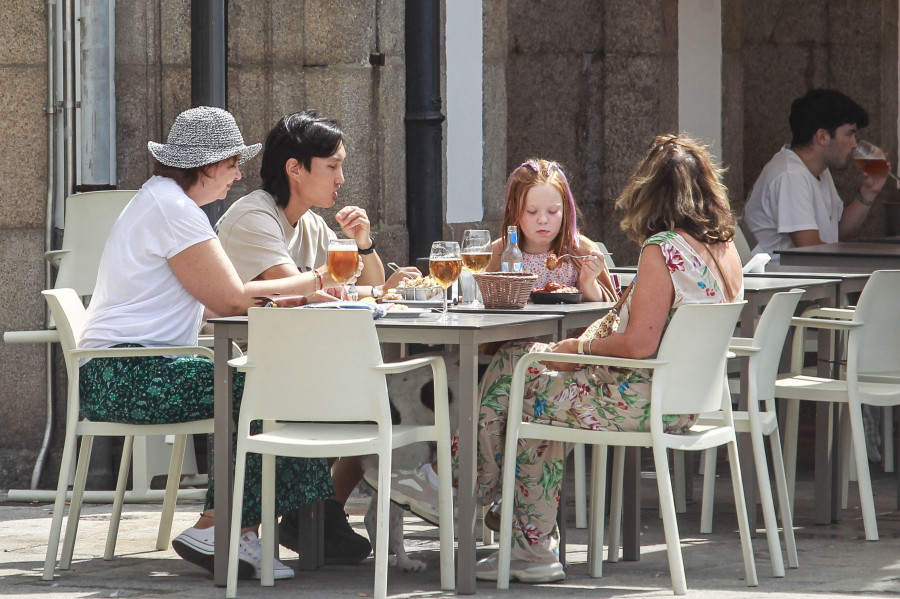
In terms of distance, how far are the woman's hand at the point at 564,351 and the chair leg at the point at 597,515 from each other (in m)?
0.30

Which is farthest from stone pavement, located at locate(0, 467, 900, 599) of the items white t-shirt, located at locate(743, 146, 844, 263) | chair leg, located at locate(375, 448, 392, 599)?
white t-shirt, located at locate(743, 146, 844, 263)

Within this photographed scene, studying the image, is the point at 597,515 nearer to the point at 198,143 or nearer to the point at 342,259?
the point at 342,259

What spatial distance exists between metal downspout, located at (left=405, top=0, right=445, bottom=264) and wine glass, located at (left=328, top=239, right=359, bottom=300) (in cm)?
233

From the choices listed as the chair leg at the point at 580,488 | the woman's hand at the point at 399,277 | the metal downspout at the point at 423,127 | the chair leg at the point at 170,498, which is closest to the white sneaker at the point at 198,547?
the chair leg at the point at 170,498

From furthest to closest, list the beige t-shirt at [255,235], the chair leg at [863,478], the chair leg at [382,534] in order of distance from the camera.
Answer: the chair leg at [863,478] < the beige t-shirt at [255,235] < the chair leg at [382,534]

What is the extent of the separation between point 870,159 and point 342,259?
4549 millimetres

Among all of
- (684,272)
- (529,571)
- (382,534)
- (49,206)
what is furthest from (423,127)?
(382,534)

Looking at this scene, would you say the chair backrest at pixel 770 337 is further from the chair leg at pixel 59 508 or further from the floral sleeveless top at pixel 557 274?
the chair leg at pixel 59 508

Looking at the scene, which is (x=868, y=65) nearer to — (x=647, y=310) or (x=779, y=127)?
(x=779, y=127)

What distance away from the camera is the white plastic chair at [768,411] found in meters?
5.33

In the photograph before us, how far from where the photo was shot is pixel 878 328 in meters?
6.18

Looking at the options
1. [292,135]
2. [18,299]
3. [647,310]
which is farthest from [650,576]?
[18,299]

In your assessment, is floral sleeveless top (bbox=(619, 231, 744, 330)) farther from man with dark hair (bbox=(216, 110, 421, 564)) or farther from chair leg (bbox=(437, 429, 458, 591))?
man with dark hair (bbox=(216, 110, 421, 564))

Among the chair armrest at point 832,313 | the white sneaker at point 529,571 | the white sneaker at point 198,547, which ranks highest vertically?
the chair armrest at point 832,313
